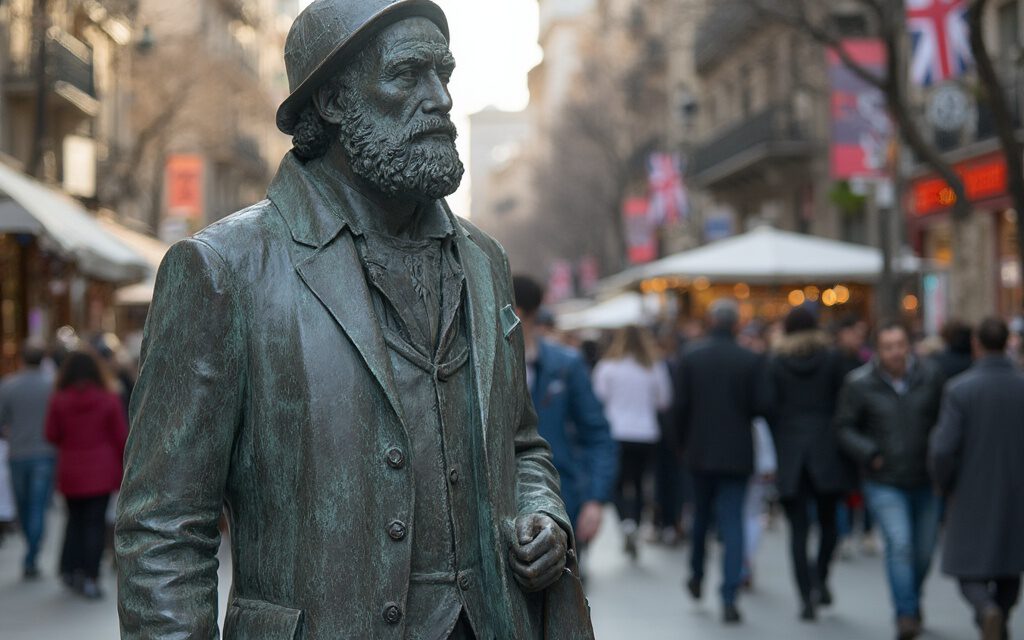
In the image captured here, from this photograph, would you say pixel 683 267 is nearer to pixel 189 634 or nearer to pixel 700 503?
pixel 700 503

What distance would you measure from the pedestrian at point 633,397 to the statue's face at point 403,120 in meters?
10.4

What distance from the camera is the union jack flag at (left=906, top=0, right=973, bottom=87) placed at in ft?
51.8

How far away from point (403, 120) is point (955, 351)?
8.50 metres

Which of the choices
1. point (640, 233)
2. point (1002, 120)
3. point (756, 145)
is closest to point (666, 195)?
point (756, 145)

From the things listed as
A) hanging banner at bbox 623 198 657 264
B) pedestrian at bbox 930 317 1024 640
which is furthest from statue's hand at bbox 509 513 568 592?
hanging banner at bbox 623 198 657 264

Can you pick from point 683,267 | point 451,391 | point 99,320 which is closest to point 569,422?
point 451,391

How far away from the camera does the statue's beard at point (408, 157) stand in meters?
2.64

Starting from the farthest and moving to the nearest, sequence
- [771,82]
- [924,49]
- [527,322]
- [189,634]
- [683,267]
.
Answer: [771,82] → [683,267] → [924,49] → [527,322] → [189,634]

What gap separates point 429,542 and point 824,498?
801 cm

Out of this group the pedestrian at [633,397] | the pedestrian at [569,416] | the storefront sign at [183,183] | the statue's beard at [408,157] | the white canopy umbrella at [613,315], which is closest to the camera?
the statue's beard at [408,157]

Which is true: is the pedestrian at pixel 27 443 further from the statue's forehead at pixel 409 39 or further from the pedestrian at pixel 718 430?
the statue's forehead at pixel 409 39

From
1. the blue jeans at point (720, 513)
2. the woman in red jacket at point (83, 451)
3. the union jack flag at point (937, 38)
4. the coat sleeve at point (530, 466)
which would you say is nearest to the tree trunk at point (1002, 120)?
the union jack flag at point (937, 38)

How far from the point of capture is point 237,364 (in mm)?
2535

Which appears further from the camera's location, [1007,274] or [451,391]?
[1007,274]
